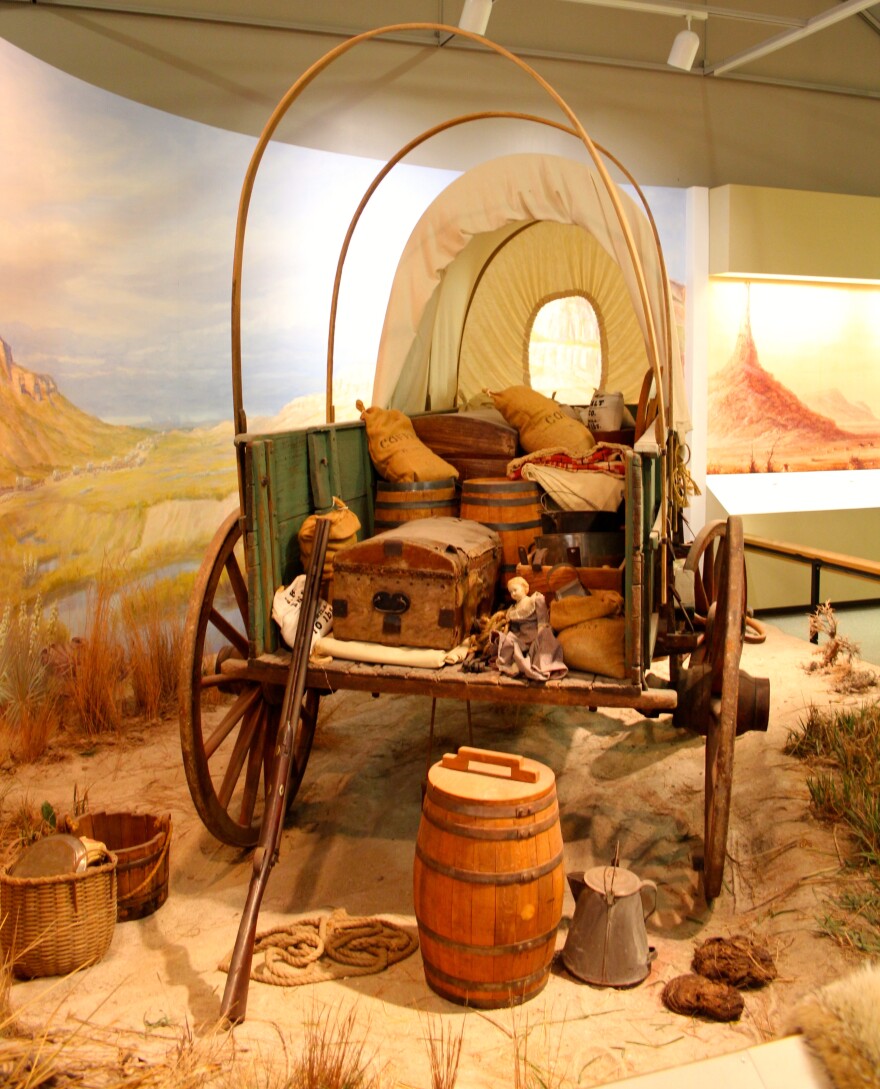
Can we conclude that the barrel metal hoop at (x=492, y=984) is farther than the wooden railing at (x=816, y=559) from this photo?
No

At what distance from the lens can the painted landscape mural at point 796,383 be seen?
24.0 ft

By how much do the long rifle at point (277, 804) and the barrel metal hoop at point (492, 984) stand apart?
54cm

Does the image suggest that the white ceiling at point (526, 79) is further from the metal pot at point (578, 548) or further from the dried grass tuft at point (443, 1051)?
the dried grass tuft at point (443, 1051)

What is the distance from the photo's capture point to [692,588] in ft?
14.3

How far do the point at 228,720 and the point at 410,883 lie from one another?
2.85 feet

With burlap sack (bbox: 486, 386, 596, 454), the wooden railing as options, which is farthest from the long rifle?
the wooden railing

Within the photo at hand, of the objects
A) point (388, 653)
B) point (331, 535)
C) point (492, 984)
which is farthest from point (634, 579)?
point (492, 984)

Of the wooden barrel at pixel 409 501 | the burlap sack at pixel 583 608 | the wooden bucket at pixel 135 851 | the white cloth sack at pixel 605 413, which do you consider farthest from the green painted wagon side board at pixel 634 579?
the white cloth sack at pixel 605 413

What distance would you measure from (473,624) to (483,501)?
69 centimetres

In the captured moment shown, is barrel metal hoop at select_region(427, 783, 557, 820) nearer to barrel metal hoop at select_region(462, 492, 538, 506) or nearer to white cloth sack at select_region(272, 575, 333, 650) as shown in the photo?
white cloth sack at select_region(272, 575, 333, 650)

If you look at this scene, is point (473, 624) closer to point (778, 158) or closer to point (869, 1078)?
point (869, 1078)

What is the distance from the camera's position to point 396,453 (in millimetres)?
4254

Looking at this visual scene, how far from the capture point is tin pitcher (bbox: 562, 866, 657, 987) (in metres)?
2.90

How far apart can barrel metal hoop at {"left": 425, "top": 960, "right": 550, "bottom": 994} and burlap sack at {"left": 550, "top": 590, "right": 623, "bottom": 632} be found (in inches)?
42.4
